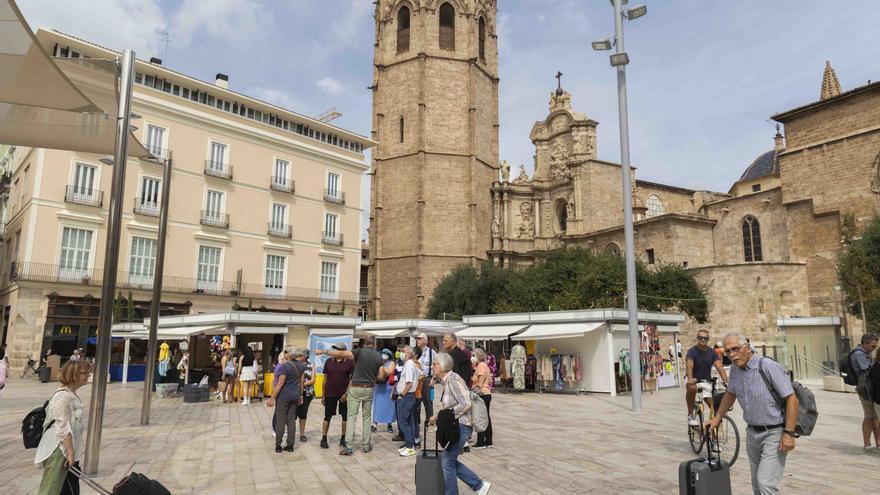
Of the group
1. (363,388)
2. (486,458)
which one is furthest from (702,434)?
(363,388)

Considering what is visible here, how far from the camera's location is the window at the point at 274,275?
30.8 m

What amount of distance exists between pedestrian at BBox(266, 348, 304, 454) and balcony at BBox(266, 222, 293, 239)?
2362 cm

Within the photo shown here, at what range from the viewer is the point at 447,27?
4525 cm

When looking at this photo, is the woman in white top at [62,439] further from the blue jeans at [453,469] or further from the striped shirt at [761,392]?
the striped shirt at [761,392]

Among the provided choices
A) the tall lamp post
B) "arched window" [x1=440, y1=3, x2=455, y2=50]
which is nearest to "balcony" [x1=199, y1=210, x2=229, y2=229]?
the tall lamp post

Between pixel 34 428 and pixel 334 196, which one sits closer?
pixel 34 428

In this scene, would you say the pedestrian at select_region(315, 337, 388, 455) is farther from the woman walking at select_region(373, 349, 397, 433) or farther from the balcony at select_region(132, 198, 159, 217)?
the balcony at select_region(132, 198, 159, 217)

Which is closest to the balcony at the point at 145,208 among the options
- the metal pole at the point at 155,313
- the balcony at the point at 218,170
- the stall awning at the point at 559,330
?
the balcony at the point at 218,170

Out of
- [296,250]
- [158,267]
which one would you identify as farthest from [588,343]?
[296,250]

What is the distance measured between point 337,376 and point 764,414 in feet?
18.8

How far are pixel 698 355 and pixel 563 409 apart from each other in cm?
573

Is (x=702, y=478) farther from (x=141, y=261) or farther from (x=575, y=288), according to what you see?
(x=141, y=261)

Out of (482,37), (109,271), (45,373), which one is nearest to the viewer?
(109,271)

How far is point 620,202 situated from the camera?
44.0 m
